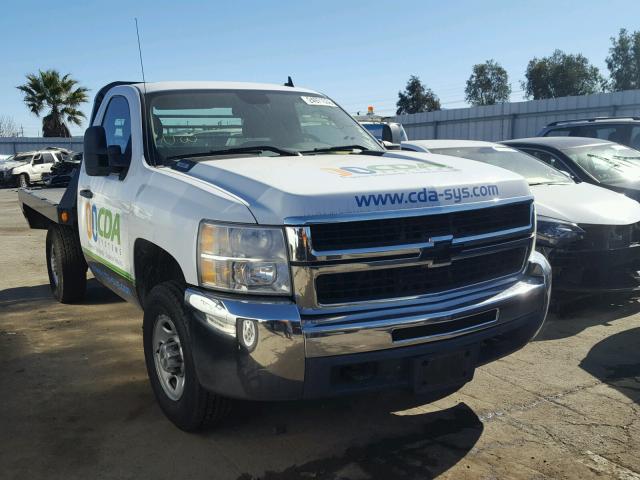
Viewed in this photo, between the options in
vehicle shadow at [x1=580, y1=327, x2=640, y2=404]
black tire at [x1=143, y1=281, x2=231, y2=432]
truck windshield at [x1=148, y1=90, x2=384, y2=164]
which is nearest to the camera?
black tire at [x1=143, y1=281, x2=231, y2=432]

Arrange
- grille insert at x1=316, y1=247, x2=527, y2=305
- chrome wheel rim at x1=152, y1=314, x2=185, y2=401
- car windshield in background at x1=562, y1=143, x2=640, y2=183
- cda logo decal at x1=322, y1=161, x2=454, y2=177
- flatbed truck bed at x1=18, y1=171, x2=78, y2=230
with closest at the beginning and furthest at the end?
grille insert at x1=316, y1=247, x2=527, y2=305 → cda logo decal at x1=322, y1=161, x2=454, y2=177 → chrome wheel rim at x1=152, y1=314, x2=185, y2=401 → flatbed truck bed at x1=18, y1=171, x2=78, y2=230 → car windshield in background at x1=562, y1=143, x2=640, y2=183

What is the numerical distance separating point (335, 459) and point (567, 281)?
10.7 ft

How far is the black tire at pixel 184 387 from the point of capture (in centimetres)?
311

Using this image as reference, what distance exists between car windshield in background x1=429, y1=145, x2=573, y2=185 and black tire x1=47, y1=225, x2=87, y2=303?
162 inches

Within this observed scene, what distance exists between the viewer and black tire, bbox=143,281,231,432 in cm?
311

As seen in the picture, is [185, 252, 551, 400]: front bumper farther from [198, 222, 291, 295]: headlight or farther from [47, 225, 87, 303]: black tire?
[47, 225, 87, 303]: black tire

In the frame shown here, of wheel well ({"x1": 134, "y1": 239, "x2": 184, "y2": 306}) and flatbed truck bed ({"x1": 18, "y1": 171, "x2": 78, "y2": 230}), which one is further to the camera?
flatbed truck bed ({"x1": 18, "y1": 171, "x2": 78, "y2": 230})

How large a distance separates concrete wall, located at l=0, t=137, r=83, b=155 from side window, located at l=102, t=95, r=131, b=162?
38818 millimetres

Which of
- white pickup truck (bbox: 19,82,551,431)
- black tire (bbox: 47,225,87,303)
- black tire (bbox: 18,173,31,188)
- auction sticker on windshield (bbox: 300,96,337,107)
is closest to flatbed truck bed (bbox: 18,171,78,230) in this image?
black tire (bbox: 47,225,87,303)

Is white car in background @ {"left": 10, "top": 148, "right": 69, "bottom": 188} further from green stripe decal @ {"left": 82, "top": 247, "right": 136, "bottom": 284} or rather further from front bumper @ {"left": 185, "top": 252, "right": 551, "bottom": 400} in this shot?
front bumper @ {"left": 185, "top": 252, "right": 551, "bottom": 400}

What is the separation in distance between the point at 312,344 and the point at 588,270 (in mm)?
3720

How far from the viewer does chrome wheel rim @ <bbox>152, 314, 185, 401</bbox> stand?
11.0ft

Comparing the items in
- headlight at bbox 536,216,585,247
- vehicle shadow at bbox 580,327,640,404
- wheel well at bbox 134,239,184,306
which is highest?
wheel well at bbox 134,239,184,306

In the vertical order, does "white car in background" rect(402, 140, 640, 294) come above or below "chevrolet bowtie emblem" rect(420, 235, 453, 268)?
below
